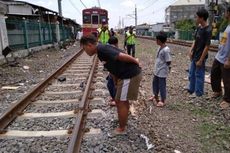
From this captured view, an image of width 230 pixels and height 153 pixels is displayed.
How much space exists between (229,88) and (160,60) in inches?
54.7

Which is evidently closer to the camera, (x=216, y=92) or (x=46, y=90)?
(x=216, y=92)

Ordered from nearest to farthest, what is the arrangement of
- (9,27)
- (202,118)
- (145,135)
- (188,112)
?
1. (145,135)
2. (202,118)
3. (188,112)
4. (9,27)

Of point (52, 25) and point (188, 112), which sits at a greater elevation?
point (52, 25)

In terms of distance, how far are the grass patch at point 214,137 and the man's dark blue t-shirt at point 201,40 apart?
171 centimetres

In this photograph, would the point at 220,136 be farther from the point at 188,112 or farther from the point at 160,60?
the point at 160,60

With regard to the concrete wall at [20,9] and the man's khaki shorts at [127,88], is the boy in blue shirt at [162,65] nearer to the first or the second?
the man's khaki shorts at [127,88]

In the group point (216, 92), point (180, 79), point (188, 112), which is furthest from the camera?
point (180, 79)

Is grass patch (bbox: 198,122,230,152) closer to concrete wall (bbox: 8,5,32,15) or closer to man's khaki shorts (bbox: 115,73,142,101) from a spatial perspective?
man's khaki shorts (bbox: 115,73,142,101)

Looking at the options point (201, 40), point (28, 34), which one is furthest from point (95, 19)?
point (201, 40)

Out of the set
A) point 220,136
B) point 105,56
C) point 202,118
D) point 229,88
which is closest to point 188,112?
point 202,118

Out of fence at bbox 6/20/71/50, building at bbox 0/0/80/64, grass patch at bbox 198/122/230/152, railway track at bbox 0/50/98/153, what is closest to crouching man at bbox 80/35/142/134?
railway track at bbox 0/50/98/153

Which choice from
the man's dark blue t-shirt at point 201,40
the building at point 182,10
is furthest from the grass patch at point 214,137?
the building at point 182,10

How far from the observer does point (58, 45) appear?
25234 mm

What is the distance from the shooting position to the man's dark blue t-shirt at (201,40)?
598cm
